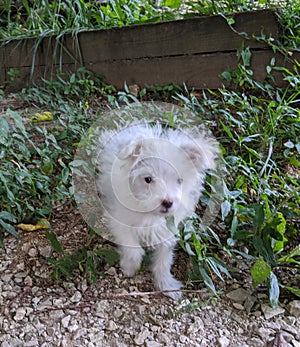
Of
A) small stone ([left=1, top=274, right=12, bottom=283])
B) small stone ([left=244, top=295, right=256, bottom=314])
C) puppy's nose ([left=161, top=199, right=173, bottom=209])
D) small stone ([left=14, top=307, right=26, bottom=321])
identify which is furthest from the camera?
small stone ([left=1, top=274, right=12, bottom=283])

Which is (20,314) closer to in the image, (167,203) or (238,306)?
(167,203)

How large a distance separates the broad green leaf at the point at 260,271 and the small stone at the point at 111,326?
704 mm

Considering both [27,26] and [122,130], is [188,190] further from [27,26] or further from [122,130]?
[27,26]

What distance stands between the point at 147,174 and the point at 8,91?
10.7ft

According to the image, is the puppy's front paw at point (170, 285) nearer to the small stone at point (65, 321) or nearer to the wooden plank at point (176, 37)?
the small stone at point (65, 321)

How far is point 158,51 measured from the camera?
3.98 m

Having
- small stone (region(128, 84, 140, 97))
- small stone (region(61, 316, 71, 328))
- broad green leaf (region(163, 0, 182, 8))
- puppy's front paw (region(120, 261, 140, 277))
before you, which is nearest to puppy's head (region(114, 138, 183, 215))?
puppy's front paw (region(120, 261, 140, 277))

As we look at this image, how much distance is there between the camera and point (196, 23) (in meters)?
3.76

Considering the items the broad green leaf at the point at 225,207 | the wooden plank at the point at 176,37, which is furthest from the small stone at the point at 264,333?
the wooden plank at the point at 176,37

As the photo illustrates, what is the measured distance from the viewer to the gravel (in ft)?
6.41

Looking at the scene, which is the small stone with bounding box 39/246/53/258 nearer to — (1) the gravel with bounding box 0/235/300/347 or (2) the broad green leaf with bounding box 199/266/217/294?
(1) the gravel with bounding box 0/235/300/347

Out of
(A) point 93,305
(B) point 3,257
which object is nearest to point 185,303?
(A) point 93,305

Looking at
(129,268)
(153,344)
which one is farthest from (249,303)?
(129,268)

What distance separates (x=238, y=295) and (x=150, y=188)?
0.75 m
